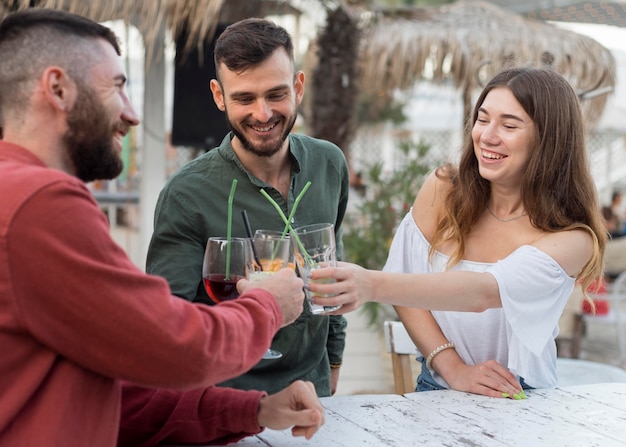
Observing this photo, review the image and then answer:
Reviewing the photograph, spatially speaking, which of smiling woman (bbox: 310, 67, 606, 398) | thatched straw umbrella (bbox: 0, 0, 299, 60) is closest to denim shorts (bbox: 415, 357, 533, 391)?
smiling woman (bbox: 310, 67, 606, 398)

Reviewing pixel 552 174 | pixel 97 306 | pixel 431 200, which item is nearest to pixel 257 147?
pixel 431 200

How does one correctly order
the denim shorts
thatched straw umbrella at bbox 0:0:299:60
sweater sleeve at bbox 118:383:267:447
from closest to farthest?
sweater sleeve at bbox 118:383:267:447 → the denim shorts → thatched straw umbrella at bbox 0:0:299:60

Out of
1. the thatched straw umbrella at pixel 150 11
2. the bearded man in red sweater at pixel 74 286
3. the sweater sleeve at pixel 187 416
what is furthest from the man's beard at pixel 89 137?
the thatched straw umbrella at pixel 150 11

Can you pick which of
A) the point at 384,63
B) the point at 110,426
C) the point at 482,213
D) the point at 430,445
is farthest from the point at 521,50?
the point at 110,426

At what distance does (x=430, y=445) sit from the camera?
1750 mm

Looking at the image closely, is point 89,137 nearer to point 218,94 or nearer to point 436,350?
point 218,94

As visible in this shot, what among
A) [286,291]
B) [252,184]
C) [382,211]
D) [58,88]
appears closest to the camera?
[58,88]

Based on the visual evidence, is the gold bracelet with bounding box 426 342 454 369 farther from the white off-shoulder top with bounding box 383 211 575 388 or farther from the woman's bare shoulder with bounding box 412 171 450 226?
the woman's bare shoulder with bounding box 412 171 450 226

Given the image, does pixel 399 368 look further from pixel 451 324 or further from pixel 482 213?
pixel 482 213

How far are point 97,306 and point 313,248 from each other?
2.30ft

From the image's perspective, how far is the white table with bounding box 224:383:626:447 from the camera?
1788mm

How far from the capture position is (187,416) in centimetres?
167

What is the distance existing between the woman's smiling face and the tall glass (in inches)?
30.6

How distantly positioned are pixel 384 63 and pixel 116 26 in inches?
134
